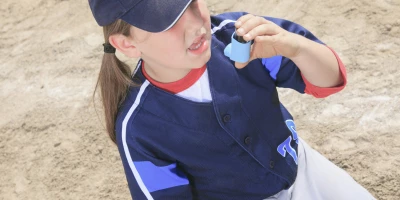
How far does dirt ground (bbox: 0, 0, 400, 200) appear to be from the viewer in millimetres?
2730

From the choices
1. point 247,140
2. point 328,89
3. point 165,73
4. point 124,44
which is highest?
point 124,44

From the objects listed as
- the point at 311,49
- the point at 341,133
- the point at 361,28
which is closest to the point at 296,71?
the point at 311,49

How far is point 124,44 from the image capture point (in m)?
1.63

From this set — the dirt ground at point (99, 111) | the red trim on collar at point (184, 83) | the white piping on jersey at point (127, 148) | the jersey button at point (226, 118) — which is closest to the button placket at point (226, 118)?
the jersey button at point (226, 118)

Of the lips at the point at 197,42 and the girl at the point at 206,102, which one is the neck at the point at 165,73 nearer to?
the girl at the point at 206,102

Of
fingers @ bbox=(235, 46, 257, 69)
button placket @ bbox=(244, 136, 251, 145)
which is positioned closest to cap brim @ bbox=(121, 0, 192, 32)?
fingers @ bbox=(235, 46, 257, 69)

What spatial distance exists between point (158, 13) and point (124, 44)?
214mm

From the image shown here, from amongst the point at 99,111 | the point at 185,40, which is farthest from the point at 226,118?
the point at 99,111

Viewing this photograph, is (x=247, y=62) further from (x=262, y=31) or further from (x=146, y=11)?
(x=146, y=11)

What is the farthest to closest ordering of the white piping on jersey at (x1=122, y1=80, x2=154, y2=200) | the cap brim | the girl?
1. the white piping on jersey at (x1=122, y1=80, x2=154, y2=200)
2. the girl
3. the cap brim

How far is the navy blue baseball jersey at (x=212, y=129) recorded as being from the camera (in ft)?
5.53

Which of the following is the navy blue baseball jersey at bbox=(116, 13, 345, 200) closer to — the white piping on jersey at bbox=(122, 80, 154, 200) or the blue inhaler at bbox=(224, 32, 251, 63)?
the white piping on jersey at bbox=(122, 80, 154, 200)

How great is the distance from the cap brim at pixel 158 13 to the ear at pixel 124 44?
13 centimetres

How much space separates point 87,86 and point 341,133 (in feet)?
5.39
